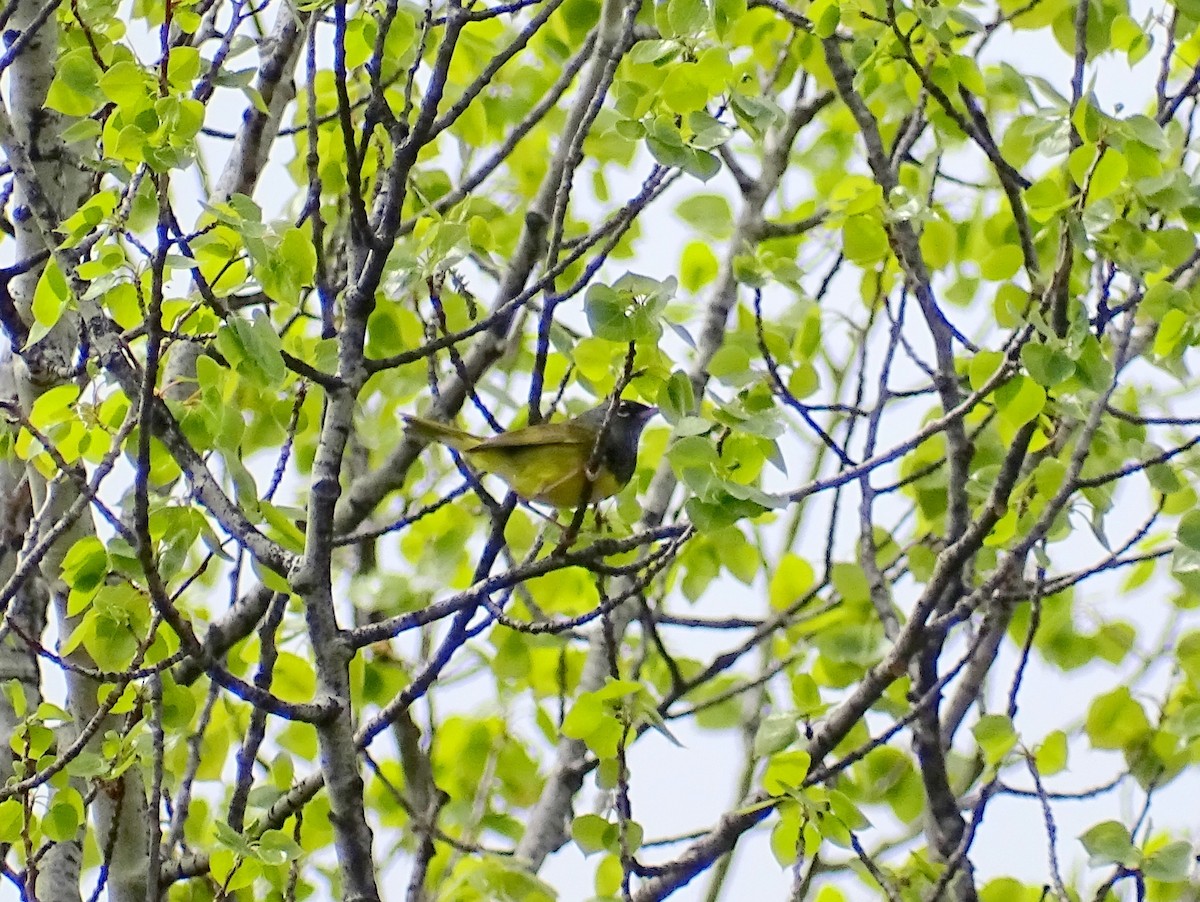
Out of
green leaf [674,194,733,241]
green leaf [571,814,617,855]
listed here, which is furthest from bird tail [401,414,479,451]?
green leaf [571,814,617,855]

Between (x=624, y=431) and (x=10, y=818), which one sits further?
(x=624, y=431)

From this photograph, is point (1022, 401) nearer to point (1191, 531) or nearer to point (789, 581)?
point (1191, 531)

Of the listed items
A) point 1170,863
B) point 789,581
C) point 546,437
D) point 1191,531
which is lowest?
point 1170,863

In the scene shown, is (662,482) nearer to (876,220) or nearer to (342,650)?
(876,220)

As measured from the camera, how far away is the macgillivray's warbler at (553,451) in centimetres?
334

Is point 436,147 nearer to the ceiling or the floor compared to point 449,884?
nearer to the ceiling

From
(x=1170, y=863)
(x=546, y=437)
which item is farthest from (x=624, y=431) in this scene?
(x=1170, y=863)

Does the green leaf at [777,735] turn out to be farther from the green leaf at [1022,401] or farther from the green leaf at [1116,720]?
the green leaf at [1116,720]

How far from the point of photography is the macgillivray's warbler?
3.34 meters

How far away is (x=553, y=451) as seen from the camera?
12.1ft

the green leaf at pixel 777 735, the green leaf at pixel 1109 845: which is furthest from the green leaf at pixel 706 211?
the green leaf at pixel 1109 845

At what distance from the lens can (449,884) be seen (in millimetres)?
2533

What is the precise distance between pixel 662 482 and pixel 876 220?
3.88 ft

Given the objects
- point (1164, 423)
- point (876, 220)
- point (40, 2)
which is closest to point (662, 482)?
point (876, 220)
